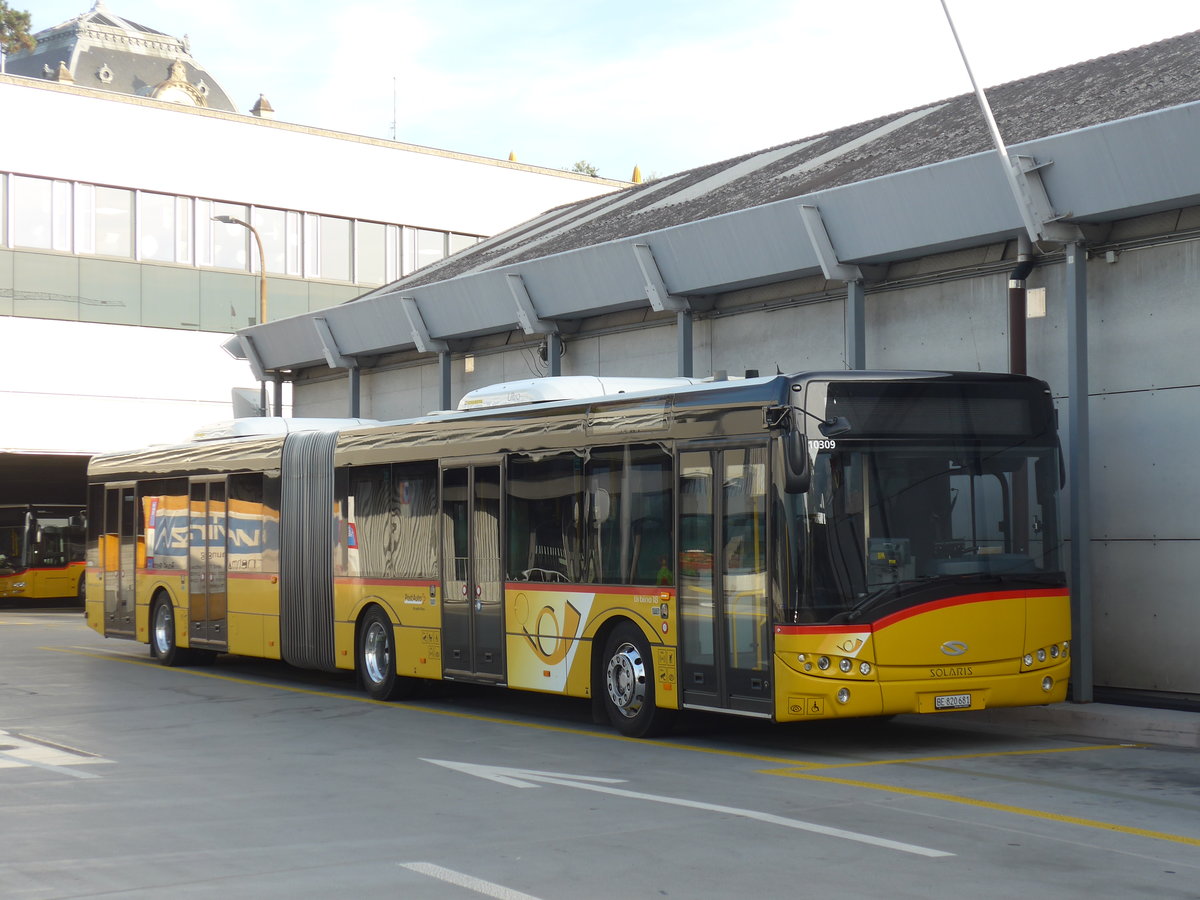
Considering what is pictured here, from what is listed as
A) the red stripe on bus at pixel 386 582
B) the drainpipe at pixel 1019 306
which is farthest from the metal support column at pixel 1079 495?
the red stripe on bus at pixel 386 582

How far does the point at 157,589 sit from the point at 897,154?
461 inches

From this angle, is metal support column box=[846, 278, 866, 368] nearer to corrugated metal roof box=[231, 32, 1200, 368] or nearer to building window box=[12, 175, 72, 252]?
corrugated metal roof box=[231, 32, 1200, 368]

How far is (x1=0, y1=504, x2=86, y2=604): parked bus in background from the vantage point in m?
45.8

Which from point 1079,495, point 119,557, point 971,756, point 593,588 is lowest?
point 971,756

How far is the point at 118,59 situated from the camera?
9188cm

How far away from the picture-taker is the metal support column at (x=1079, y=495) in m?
14.9

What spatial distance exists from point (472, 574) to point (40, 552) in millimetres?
33367

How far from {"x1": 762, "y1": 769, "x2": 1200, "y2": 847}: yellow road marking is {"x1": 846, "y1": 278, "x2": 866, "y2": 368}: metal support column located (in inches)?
273

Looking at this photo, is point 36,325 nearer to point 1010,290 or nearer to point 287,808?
point 1010,290

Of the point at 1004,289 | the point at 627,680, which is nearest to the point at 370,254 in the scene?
the point at 1004,289

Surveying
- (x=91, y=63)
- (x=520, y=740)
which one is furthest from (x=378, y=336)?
(x=91, y=63)

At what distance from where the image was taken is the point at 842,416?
12.4 m

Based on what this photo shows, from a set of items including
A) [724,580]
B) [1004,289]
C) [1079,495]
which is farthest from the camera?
[1004,289]

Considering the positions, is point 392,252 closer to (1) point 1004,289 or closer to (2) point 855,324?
(2) point 855,324
